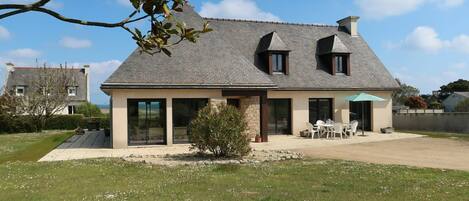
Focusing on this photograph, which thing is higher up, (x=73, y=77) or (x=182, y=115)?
(x=73, y=77)

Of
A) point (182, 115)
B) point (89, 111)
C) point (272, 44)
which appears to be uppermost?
point (272, 44)

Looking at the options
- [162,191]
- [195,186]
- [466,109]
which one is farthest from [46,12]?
[466,109]

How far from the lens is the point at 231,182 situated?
10.6m

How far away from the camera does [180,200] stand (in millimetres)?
8344

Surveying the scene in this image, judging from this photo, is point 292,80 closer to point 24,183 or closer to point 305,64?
point 305,64

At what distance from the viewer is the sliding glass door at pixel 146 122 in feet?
68.8

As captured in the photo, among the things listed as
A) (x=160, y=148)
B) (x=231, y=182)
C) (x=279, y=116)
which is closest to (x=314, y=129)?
(x=279, y=116)

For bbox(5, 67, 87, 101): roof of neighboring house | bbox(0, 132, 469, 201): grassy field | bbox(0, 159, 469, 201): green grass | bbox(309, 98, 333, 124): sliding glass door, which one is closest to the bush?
bbox(0, 132, 469, 201): grassy field

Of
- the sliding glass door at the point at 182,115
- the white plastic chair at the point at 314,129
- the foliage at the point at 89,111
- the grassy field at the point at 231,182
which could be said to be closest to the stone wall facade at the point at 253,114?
the sliding glass door at the point at 182,115

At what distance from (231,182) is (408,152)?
10.2 metres

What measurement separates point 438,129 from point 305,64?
10438mm

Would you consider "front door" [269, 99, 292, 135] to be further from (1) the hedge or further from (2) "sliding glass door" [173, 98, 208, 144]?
(1) the hedge

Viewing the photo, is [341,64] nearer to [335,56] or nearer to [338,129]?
[335,56]

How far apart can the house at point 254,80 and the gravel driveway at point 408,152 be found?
5.25 metres
